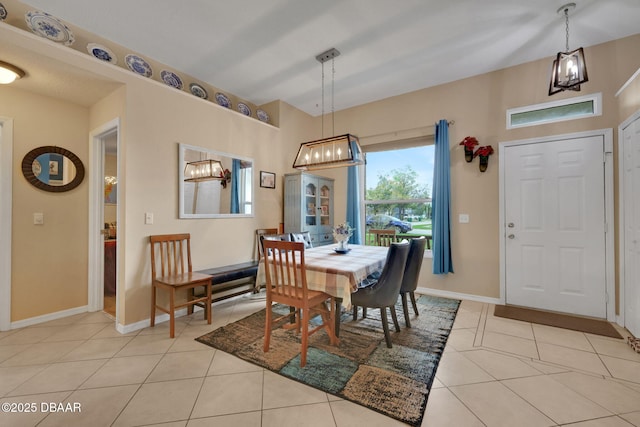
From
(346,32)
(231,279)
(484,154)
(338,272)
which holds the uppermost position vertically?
(346,32)

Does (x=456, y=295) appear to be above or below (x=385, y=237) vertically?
below

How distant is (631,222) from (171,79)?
5.16m

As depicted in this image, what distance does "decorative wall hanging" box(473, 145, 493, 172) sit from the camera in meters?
3.48

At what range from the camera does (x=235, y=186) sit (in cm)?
382

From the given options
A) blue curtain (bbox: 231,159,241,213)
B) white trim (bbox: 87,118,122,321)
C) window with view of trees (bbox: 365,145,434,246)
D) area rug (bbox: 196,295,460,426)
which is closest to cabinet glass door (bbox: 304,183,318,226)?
window with view of trees (bbox: 365,145,434,246)

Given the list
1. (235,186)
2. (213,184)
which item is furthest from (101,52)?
(235,186)

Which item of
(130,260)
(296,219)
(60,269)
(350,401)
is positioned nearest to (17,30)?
(130,260)

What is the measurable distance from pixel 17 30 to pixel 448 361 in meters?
4.28

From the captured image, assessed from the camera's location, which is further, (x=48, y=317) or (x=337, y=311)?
(x=48, y=317)

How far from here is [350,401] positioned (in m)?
1.70

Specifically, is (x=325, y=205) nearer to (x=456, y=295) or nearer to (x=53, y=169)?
(x=456, y=295)

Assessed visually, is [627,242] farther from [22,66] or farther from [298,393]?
[22,66]

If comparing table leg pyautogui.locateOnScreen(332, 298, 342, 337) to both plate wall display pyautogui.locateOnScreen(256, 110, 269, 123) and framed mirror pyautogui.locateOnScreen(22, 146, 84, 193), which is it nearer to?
plate wall display pyautogui.locateOnScreen(256, 110, 269, 123)

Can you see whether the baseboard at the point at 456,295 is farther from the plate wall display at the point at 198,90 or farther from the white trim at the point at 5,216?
the white trim at the point at 5,216
